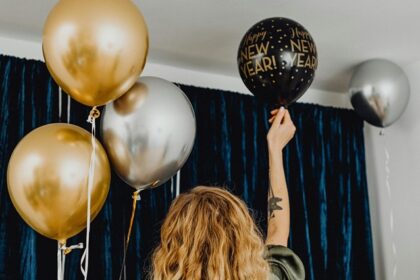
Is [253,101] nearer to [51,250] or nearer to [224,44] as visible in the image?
[224,44]

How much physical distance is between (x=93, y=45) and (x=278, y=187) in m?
0.78

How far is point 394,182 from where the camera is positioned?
2742 mm

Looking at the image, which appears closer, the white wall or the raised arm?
the raised arm

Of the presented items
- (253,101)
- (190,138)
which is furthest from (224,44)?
(190,138)

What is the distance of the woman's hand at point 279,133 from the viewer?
1.83 metres

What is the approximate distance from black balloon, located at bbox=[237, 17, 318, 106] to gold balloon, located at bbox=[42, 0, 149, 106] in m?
0.54

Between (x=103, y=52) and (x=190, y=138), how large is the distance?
0.41 metres

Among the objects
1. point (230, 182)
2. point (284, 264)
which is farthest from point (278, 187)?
point (230, 182)

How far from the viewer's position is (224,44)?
7.72 feet

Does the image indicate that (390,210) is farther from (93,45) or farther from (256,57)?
(93,45)

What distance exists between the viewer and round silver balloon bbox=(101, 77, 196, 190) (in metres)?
1.57

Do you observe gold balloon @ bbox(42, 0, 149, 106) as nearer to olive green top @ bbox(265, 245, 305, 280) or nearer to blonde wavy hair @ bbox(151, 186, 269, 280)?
blonde wavy hair @ bbox(151, 186, 269, 280)

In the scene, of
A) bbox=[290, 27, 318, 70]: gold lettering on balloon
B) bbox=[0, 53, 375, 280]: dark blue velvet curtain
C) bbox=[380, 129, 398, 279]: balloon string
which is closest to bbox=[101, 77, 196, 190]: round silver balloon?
bbox=[290, 27, 318, 70]: gold lettering on balloon

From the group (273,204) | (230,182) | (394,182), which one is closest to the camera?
(273,204)
